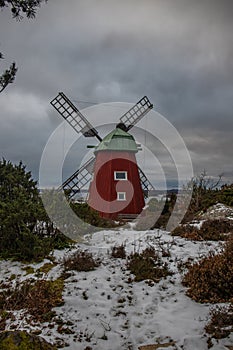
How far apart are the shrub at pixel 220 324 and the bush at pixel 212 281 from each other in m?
0.62

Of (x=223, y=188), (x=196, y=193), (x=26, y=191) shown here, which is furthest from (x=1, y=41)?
(x=223, y=188)

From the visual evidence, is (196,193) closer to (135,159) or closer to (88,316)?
(135,159)

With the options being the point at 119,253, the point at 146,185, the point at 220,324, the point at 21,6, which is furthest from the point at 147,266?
the point at 146,185

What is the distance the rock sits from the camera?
3.38 metres

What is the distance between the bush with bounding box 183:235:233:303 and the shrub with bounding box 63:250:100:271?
230 centimetres

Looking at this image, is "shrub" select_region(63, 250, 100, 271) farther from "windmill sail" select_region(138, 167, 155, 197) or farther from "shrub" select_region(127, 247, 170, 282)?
"windmill sail" select_region(138, 167, 155, 197)

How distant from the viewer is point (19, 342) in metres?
3.45

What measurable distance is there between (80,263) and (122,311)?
6.59 ft

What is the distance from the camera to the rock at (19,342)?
338 centimetres

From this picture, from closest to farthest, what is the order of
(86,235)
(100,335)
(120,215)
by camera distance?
(100,335), (86,235), (120,215)

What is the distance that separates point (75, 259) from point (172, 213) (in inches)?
289

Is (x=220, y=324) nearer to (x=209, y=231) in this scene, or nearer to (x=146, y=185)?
(x=209, y=231)

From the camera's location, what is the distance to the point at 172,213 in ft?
44.4

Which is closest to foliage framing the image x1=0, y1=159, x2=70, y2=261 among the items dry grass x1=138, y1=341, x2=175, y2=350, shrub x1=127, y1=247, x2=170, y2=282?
shrub x1=127, y1=247, x2=170, y2=282
